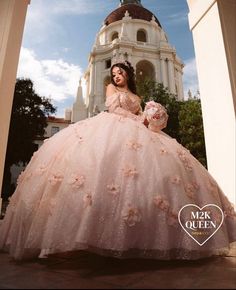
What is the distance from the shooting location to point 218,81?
11.0 ft

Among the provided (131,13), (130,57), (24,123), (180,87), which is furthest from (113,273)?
(131,13)

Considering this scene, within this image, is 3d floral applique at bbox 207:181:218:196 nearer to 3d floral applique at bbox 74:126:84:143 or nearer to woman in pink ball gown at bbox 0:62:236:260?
woman in pink ball gown at bbox 0:62:236:260

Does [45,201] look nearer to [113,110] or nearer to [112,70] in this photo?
[113,110]

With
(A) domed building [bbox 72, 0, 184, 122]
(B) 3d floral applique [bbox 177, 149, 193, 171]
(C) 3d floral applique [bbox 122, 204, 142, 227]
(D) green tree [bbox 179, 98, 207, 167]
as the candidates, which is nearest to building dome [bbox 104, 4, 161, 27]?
(A) domed building [bbox 72, 0, 184, 122]

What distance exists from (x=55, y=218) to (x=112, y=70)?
2190 millimetres

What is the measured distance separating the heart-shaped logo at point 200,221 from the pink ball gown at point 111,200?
0.03m

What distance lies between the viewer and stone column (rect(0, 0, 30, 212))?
2.97 metres

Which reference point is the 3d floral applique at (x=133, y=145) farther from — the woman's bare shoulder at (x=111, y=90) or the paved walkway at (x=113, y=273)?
the woman's bare shoulder at (x=111, y=90)

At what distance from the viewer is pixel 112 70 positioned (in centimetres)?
335

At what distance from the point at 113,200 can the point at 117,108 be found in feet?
4.39

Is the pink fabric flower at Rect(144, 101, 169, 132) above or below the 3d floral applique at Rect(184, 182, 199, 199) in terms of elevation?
above

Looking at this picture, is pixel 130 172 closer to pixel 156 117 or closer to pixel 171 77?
pixel 156 117

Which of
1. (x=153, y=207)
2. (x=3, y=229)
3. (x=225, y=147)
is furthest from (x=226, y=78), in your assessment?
(x=3, y=229)

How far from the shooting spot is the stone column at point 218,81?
3.07 meters
